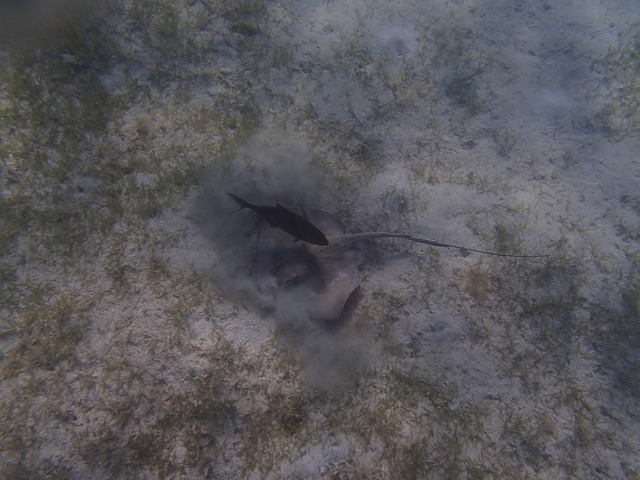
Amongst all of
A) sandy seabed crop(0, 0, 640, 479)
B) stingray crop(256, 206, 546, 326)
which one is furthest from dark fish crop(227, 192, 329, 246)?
sandy seabed crop(0, 0, 640, 479)

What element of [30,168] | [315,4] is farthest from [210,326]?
[315,4]

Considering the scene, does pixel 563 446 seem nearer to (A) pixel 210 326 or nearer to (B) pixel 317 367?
(B) pixel 317 367

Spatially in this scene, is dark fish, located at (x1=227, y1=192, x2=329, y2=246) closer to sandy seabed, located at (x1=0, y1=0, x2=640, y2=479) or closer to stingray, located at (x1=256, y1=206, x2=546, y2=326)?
stingray, located at (x1=256, y1=206, x2=546, y2=326)

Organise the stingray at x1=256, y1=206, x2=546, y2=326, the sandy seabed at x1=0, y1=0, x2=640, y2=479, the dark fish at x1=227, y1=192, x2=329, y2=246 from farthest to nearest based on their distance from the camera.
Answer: the stingray at x1=256, y1=206, x2=546, y2=326
the dark fish at x1=227, y1=192, x2=329, y2=246
the sandy seabed at x1=0, y1=0, x2=640, y2=479

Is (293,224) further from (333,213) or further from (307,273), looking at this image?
(333,213)

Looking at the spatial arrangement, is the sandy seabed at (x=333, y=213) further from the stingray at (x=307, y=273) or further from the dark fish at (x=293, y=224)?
the dark fish at (x=293, y=224)

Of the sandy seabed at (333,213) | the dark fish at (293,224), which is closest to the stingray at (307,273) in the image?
the sandy seabed at (333,213)
